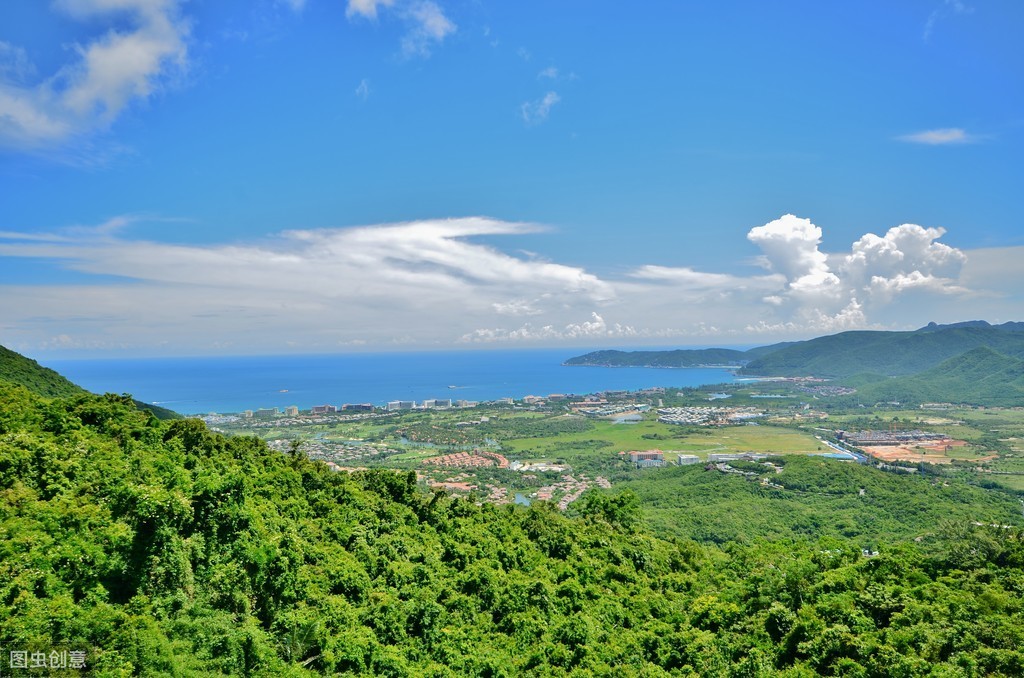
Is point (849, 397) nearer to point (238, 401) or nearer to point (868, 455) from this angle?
point (868, 455)

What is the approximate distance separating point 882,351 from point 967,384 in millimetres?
57589

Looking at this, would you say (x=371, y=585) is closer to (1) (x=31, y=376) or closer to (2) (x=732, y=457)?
(1) (x=31, y=376)

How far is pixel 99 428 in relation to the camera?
15.0 meters

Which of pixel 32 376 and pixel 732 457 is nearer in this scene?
pixel 32 376

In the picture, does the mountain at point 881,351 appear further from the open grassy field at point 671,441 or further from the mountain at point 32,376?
the mountain at point 32,376

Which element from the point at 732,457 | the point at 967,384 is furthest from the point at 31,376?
the point at 967,384

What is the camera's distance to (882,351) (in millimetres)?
161375

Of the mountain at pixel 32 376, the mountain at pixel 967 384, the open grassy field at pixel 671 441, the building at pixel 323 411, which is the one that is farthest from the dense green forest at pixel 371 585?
the mountain at pixel 967 384

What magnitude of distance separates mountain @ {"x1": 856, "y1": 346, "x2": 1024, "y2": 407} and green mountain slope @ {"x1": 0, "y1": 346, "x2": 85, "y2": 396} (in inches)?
4976

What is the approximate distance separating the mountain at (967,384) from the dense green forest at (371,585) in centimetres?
10806

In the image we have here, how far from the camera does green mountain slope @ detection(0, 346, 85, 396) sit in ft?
90.9

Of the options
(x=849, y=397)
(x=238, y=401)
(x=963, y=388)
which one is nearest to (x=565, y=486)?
(x=238, y=401)

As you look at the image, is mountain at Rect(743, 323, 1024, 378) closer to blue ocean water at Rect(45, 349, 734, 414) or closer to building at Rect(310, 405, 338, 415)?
blue ocean water at Rect(45, 349, 734, 414)

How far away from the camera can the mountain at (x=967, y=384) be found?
99812 mm
